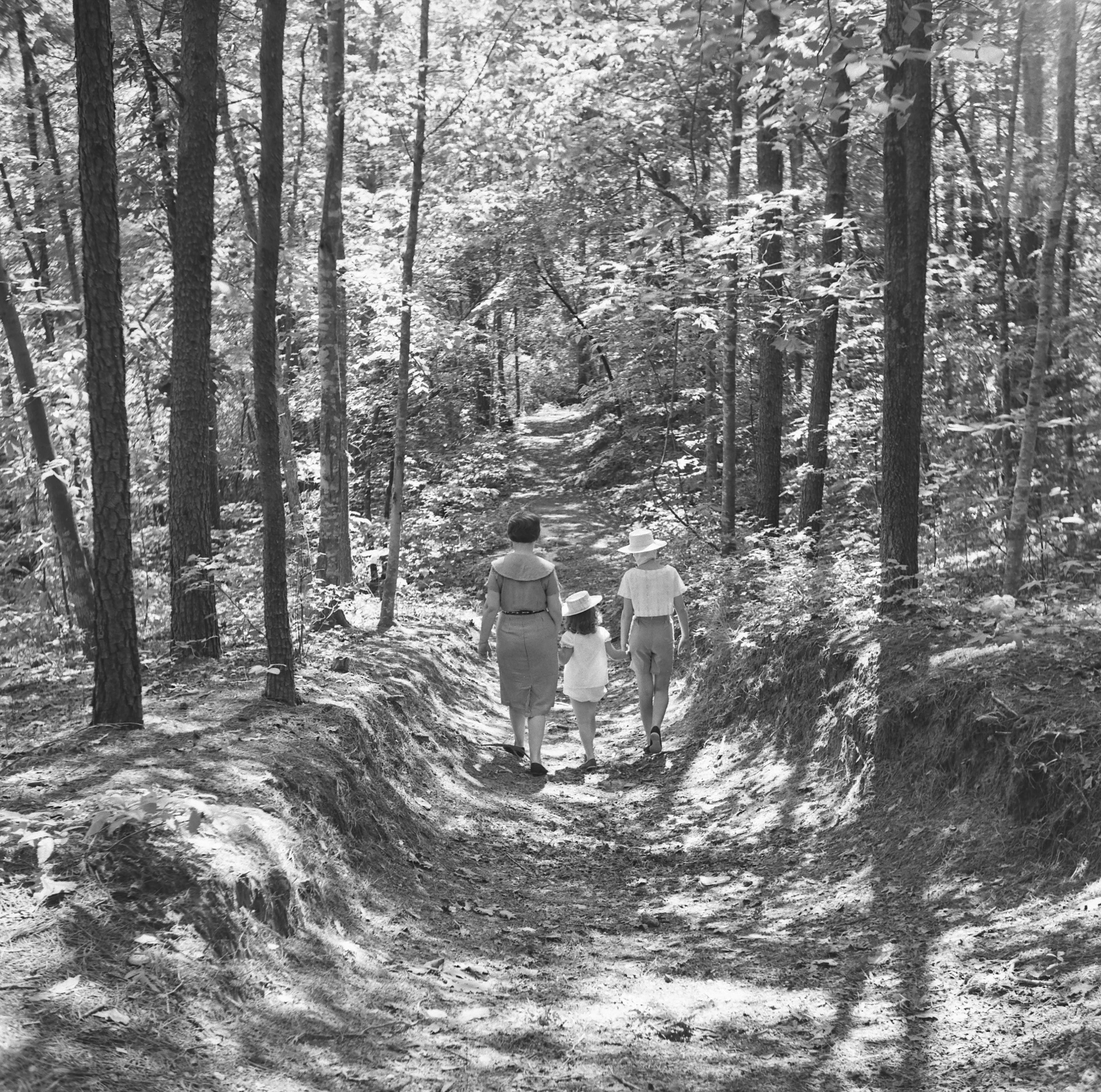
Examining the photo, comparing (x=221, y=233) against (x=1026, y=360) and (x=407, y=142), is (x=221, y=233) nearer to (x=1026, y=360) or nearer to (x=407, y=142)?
(x=407, y=142)

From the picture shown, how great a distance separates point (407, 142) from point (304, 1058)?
11463mm

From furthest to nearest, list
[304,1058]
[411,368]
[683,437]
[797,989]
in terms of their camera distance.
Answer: [683,437] < [411,368] < [797,989] < [304,1058]

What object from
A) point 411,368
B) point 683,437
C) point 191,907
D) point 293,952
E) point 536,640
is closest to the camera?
point 191,907

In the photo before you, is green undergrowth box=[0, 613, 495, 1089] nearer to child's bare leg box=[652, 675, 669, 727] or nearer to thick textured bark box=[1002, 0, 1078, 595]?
child's bare leg box=[652, 675, 669, 727]

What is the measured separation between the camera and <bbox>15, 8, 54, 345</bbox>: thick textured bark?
42.9ft

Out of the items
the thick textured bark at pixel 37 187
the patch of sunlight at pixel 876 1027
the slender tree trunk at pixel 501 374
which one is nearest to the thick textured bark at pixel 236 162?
the thick textured bark at pixel 37 187

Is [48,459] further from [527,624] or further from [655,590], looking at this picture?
[655,590]

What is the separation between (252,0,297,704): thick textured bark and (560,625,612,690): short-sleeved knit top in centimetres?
313

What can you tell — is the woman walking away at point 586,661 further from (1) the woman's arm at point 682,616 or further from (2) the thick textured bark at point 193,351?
(2) the thick textured bark at point 193,351

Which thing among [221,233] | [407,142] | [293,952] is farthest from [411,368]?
[293,952]

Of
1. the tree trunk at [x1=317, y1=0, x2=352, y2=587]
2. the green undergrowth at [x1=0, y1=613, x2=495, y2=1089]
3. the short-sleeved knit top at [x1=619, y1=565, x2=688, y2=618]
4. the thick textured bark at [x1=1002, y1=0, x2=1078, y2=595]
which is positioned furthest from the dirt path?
the tree trunk at [x1=317, y1=0, x2=352, y2=587]

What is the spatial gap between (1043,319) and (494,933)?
23.4 feet

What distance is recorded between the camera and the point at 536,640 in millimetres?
9031

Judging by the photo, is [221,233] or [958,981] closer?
[958,981]
